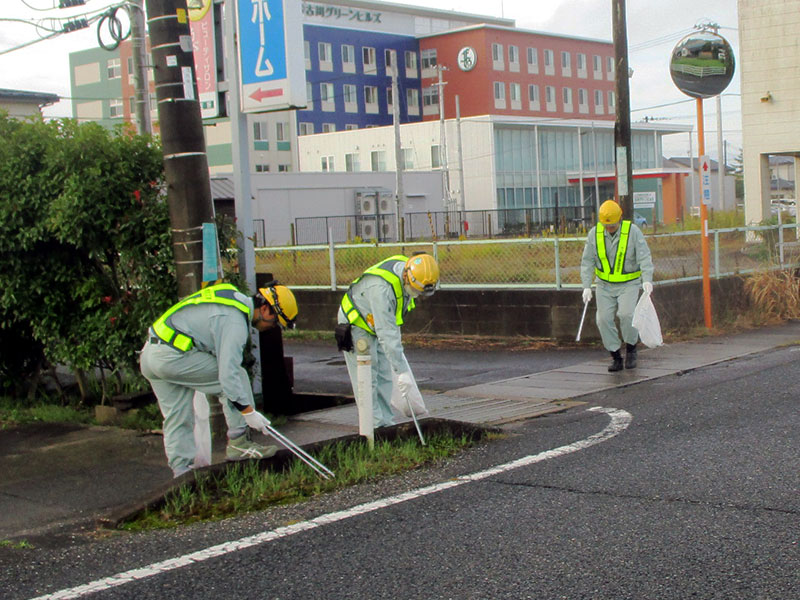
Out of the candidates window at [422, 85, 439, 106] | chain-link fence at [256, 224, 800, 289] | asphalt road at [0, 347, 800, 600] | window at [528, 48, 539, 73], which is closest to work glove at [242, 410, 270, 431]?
asphalt road at [0, 347, 800, 600]

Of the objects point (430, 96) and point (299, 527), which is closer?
point (299, 527)

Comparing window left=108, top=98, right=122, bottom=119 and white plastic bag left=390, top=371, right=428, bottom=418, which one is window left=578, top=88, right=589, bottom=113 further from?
white plastic bag left=390, top=371, right=428, bottom=418

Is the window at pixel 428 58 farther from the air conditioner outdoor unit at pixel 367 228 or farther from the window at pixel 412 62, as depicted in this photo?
the air conditioner outdoor unit at pixel 367 228

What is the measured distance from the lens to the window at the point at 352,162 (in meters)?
64.1

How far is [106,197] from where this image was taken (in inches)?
332

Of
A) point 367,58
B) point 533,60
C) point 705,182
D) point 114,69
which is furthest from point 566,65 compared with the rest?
point 705,182

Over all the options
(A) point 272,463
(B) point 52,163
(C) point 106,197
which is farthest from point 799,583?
(B) point 52,163

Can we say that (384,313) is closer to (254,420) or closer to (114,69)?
(254,420)

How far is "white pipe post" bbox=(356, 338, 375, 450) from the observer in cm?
723

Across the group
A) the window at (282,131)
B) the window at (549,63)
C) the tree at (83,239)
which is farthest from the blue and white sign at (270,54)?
the window at (549,63)

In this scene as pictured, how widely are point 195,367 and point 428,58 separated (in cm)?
7240

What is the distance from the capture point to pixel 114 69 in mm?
72938

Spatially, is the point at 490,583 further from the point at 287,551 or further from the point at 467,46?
the point at 467,46

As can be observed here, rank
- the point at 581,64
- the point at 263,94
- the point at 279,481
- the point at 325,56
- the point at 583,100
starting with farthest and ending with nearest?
the point at 583,100 < the point at 581,64 < the point at 325,56 < the point at 263,94 < the point at 279,481
